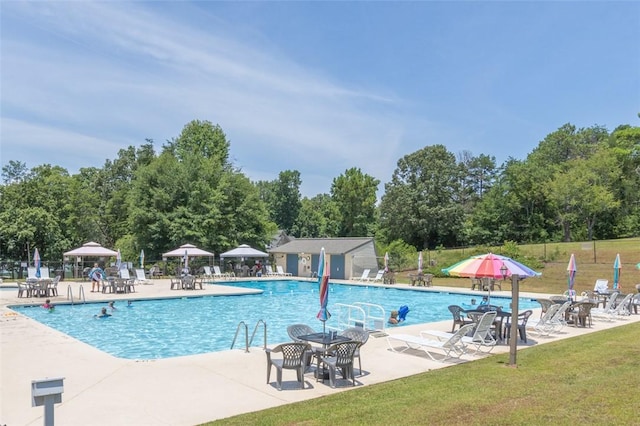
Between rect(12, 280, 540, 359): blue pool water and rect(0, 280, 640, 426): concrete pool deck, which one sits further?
rect(12, 280, 540, 359): blue pool water

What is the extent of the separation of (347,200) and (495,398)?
5626 centimetres

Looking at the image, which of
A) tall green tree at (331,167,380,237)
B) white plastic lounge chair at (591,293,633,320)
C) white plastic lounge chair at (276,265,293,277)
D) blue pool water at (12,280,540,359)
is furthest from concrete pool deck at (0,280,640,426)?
tall green tree at (331,167,380,237)

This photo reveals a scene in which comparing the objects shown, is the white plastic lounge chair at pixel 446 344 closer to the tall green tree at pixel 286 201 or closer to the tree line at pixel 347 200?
the tree line at pixel 347 200

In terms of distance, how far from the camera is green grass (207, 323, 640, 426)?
5.09 m

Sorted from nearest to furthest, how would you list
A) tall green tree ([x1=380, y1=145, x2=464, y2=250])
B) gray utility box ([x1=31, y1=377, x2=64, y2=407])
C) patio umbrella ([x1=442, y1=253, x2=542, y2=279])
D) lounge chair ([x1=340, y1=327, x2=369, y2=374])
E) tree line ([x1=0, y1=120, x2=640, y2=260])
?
gray utility box ([x1=31, y1=377, x2=64, y2=407]) → lounge chair ([x1=340, y1=327, x2=369, y2=374]) → patio umbrella ([x1=442, y1=253, x2=542, y2=279]) → tree line ([x1=0, y1=120, x2=640, y2=260]) → tall green tree ([x1=380, y1=145, x2=464, y2=250])

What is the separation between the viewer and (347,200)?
62000 millimetres

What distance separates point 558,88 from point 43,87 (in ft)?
Answer: 83.1

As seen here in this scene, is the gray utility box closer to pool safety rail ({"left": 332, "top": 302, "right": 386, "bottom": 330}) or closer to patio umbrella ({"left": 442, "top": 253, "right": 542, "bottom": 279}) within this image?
patio umbrella ({"left": 442, "top": 253, "right": 542, "bottom": 279})

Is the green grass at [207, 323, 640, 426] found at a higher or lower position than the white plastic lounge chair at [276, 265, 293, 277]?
higher

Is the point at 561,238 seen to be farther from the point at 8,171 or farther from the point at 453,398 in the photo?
the point at 8,171

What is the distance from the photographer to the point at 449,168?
54062mm

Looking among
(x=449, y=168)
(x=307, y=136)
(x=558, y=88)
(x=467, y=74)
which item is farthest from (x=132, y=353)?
(x=449, y=168)

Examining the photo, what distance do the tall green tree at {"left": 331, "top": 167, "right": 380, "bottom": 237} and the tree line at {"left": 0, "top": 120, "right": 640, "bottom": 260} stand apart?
0.47ft

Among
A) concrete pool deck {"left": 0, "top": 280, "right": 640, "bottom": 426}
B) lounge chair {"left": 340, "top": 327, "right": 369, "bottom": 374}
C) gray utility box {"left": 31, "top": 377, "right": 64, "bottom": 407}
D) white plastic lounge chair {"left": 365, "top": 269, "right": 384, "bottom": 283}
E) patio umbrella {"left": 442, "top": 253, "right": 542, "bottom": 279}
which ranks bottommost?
white plastic lounge chair {"left": 365, "top": 269, "right": 384, "bottom": 283}
